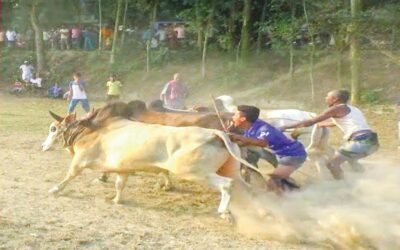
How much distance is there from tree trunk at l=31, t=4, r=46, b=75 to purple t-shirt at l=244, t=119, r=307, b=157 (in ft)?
86.9

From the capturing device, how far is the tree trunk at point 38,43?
34.8 metres

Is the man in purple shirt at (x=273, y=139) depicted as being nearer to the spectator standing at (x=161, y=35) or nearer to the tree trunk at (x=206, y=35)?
the tree trunk at (x=206, y=35)

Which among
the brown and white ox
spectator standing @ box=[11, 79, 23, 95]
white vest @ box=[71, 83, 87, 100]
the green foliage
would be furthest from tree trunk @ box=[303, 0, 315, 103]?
the brown and white ox

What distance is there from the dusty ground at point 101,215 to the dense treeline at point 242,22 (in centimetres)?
1421

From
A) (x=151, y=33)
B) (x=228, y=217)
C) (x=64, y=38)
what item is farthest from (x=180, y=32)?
(x=228, y=217)

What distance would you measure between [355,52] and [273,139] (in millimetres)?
16474

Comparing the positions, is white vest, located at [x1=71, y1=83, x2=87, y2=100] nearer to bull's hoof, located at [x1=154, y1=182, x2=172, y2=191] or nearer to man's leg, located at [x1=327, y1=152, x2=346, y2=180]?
bull's hoof, located at [x1=154, y1=182, x2=172, y2=191]

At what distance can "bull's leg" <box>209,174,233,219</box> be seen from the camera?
29.8 feet

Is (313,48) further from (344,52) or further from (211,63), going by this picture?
(211,63)

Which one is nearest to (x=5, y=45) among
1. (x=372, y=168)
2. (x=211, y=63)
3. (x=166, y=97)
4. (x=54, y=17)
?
(x=54, y=17)

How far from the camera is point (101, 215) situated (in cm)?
949

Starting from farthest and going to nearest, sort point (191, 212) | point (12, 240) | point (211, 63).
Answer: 1. point (211, 63)
2. point (191, 212)
3. point (12, 240)

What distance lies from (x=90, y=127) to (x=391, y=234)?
4339 millimetres

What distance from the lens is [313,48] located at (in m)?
29.9
